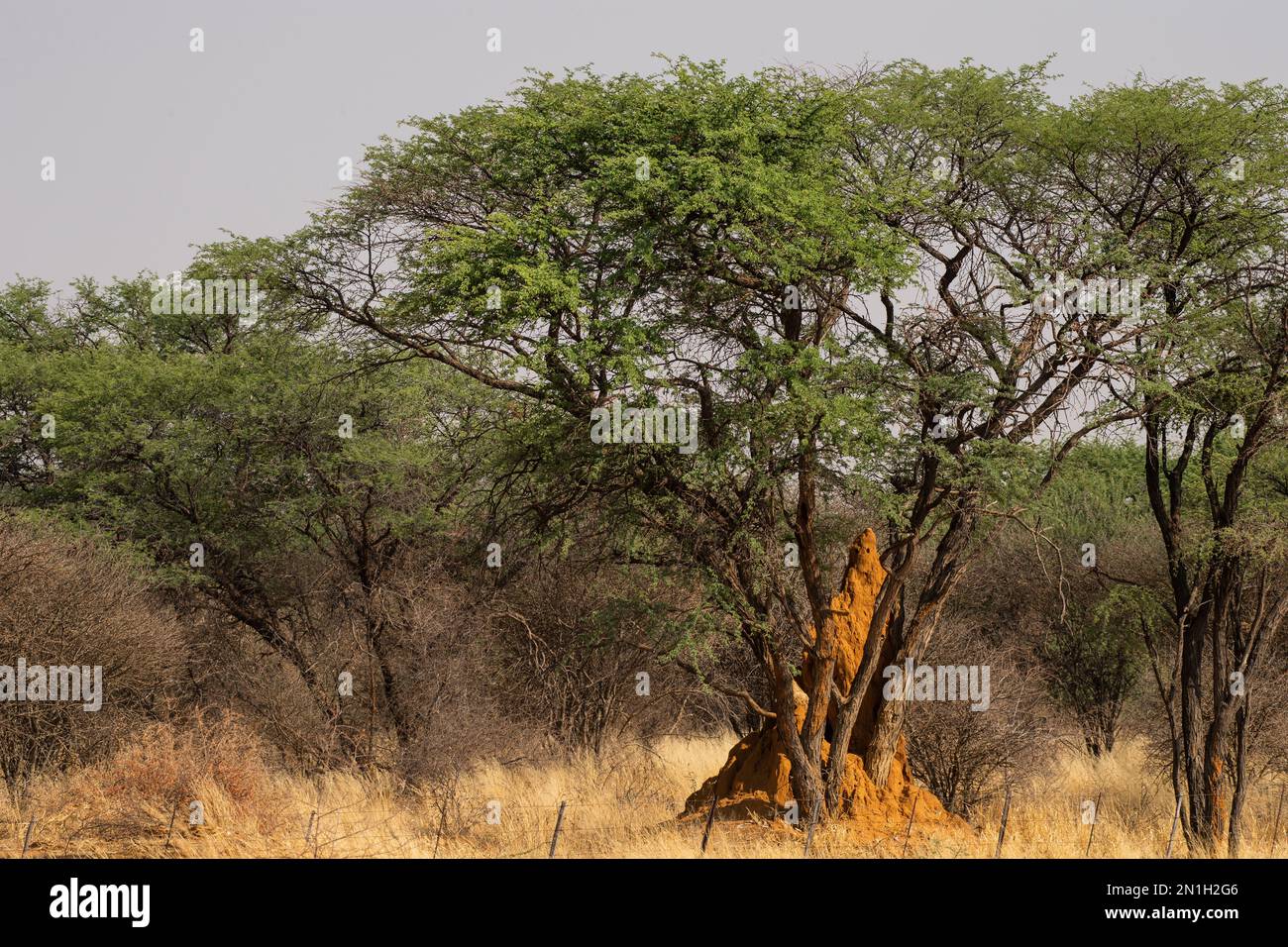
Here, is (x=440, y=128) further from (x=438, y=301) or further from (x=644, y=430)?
(x=644, y=430)

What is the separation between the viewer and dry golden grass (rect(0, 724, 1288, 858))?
48.7 ft

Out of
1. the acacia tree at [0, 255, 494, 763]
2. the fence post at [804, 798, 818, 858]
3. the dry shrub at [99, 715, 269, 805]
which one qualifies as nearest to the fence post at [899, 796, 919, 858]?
the fence post at [804, 798, 818, 858]

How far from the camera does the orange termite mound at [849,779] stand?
56.2 ft

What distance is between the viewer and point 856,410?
15.9m

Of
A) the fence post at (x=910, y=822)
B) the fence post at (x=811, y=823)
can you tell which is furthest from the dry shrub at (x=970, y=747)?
the fence post at (x=811, y=823)

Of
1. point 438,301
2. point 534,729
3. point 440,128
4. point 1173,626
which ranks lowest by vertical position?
point 534,729

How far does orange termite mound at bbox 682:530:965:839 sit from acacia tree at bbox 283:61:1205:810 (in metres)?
0.29

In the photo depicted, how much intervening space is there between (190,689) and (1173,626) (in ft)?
54.9

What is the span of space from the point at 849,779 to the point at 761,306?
19.0 feet

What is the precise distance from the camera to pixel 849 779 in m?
17.5

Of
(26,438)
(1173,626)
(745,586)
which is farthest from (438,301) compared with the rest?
(26,438)

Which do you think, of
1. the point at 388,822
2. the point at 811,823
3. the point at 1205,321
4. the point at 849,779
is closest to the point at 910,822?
the point at 849,779
